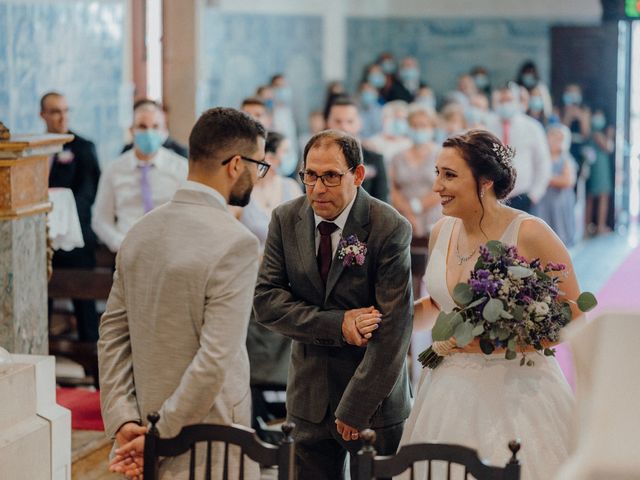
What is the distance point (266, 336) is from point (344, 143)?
2205 mm

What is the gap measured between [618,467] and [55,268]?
6.02m

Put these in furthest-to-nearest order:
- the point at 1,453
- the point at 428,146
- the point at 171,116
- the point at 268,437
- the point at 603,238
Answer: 1. the point at 603,238
2. the point at 171,116
3. the point at 428,146
4. the point at 268,437
5. the point at 1,453

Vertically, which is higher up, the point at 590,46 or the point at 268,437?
the point at 590,46

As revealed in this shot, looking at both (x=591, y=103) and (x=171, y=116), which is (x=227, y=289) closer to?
(x=171, y=116)

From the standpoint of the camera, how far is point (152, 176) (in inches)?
278

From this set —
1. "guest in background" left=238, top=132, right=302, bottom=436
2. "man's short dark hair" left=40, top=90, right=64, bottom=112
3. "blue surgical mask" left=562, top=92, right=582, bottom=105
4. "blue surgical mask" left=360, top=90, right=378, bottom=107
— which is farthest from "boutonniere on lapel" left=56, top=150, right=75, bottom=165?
"blue surgical mask" left=562, top=92, right=582, bottom=105

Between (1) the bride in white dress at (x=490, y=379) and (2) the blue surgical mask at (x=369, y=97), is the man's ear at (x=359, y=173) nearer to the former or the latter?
(1) the bride in white dress at (x=490, y=379)

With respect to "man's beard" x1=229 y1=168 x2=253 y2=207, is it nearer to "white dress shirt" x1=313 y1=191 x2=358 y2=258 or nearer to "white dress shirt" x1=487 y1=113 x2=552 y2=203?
"white dress shirt" x1=313 y1=191 x2=358 y2=258

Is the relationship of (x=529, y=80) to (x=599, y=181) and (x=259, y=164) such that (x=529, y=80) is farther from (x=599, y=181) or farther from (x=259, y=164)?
(x=259, y=164)

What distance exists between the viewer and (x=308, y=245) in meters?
3.77

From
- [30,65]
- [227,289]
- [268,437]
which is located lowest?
[268,437]

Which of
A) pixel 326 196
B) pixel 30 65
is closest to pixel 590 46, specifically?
pixel 30 65

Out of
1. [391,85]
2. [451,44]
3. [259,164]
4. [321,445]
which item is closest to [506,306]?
[321,445]

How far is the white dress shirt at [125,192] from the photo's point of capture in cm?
702
